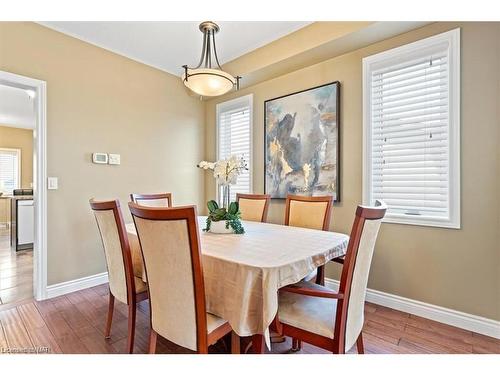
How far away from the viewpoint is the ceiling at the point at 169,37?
2553mm

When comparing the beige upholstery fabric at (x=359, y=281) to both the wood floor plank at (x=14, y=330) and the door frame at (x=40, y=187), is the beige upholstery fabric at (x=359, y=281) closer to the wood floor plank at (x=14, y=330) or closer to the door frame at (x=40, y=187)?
the wood floor plank at (x=14, y=330)

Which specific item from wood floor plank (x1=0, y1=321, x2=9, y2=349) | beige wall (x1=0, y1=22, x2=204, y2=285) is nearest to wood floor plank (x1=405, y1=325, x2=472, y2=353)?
wood floor plank (x1=0, y1=321, x2=9, y2=349)

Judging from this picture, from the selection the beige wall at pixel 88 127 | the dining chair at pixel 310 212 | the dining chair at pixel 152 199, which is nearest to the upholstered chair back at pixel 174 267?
the dining chair at pixel 310 212

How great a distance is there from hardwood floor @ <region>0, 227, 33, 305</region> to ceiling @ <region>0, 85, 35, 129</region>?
1980 mm

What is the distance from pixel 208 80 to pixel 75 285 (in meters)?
2.46

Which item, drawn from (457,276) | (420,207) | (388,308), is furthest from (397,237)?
(388,308)

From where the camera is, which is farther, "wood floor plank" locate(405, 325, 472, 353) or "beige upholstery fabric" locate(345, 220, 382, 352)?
"wood floor plank" locate(405, 325, 472, 353)

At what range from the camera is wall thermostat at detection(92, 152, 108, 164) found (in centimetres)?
284

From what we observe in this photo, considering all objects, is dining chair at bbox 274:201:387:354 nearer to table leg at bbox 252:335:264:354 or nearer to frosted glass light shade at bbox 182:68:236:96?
table leg at bbox 252:335:264:354

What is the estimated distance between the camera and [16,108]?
4898 millimetres

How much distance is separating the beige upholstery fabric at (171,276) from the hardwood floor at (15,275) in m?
2.14

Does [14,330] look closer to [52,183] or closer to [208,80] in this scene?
[52,183]

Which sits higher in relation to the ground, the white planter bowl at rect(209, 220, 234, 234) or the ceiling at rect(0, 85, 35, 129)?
the ceiling at rect(0, 85, 35, 129)
